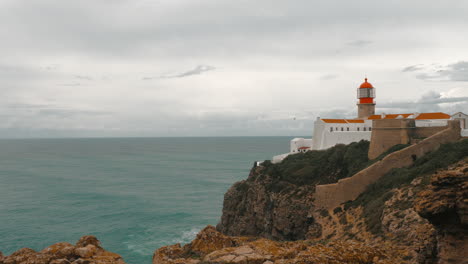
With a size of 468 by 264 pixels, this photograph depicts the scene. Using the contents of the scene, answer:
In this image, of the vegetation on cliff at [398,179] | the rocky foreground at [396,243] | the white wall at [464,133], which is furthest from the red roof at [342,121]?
the rocky foreground at [396,243]

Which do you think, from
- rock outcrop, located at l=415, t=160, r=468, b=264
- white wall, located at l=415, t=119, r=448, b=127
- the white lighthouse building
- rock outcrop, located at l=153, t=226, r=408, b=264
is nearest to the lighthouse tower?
the white lighthouse building

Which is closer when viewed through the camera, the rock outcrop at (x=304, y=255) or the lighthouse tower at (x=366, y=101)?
the rock outcrop at (x=304, y=255)

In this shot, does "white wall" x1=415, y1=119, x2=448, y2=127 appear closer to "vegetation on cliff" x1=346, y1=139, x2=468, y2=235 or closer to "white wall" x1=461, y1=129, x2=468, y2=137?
"white wall" x1=461, y1=129, x2=468, y2=137

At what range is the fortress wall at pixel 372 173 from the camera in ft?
97.5

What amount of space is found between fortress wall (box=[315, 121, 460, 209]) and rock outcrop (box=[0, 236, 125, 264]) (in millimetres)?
22649

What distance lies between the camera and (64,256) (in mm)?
11578

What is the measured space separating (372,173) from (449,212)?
22.1 metres

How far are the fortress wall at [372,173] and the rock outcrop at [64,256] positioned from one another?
892 inches

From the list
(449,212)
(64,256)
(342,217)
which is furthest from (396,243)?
(64,256)

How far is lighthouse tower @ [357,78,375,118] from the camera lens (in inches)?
1858

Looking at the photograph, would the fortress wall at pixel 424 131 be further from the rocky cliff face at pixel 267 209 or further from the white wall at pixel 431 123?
the rocky cliff face at pixel 267 209

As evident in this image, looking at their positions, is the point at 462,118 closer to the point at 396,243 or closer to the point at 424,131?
the point at 424,131

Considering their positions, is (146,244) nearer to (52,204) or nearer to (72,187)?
(52,204)

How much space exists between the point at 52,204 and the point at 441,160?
179ft
